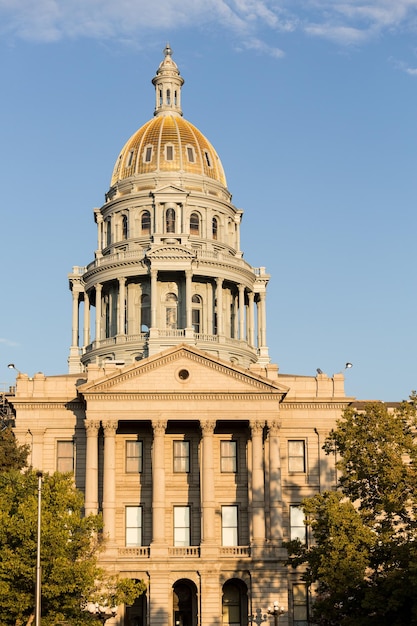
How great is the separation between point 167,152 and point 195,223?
23.1 ft

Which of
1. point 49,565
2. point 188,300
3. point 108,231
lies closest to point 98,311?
point 188,300

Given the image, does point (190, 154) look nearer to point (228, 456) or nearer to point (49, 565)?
point (228, 456)

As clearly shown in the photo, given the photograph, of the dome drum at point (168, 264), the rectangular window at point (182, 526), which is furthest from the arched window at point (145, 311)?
the rectangular window at point (182, 526)

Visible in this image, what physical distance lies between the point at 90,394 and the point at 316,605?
75.2ft

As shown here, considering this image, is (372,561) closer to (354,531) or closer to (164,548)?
(354,531)

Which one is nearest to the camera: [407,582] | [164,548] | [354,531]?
[407,582]

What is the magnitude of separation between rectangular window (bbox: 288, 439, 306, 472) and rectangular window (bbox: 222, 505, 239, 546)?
473cm

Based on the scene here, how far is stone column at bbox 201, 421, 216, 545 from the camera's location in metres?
72.8

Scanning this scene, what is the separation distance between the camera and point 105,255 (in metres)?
101

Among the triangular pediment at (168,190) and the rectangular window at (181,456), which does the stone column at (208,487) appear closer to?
the rectangular window at (181,456)

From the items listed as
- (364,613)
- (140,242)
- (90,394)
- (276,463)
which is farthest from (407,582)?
(140,242)

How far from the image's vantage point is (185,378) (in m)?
75.4

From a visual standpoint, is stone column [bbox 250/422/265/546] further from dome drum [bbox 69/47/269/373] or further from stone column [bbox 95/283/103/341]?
stone column [bbox 95/283/103/341]

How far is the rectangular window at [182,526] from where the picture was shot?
75375mm
